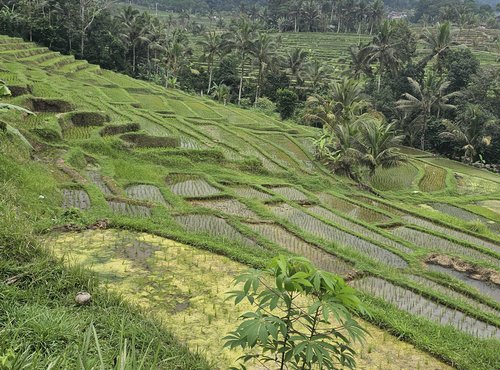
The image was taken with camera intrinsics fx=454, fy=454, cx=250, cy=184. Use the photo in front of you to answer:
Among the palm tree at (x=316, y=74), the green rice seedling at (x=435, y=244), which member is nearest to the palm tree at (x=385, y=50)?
the palm tree at (x=316, y=74)

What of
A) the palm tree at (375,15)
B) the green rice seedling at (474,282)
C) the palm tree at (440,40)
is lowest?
the green rice seedling at (474,282)

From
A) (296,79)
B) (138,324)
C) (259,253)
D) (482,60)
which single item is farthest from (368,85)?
(138,324)

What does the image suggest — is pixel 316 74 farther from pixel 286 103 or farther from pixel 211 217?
pixel 211 217

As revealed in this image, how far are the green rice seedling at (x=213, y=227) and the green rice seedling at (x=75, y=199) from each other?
6.10 ft

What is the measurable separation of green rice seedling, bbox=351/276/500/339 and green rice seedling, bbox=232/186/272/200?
Answer: 16.8 ft

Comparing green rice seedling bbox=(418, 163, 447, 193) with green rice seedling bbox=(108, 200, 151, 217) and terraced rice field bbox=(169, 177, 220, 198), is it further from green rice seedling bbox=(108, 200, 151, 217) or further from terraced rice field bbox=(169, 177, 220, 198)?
green rice seedling bbox=(108, 200, 151, 217)

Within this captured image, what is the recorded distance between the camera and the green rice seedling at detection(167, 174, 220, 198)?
1186 cm

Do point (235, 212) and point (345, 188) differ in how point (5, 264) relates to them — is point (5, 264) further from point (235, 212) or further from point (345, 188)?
point (345, 188)

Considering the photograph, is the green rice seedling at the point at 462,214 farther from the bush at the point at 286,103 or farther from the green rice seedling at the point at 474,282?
the bush at the point at 286,103

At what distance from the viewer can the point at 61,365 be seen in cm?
246

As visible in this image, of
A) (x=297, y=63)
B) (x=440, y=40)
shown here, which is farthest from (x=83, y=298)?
(x=297, y=63)

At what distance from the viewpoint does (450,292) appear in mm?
8242

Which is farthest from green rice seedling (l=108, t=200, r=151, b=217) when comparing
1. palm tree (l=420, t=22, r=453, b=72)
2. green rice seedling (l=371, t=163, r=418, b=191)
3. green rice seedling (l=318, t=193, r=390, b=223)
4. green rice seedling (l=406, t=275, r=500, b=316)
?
palm tree (l=420, t=22, r=453, b=72)

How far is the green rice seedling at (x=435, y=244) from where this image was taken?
1076cm
